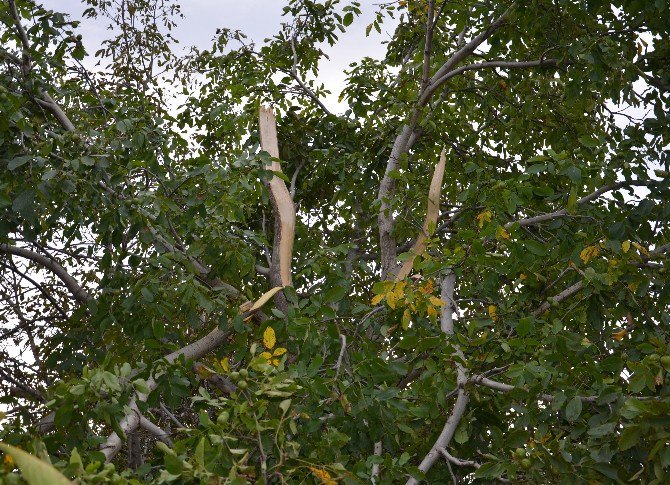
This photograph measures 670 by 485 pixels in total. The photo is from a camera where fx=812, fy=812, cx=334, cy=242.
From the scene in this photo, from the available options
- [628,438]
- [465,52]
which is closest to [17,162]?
[628,438]

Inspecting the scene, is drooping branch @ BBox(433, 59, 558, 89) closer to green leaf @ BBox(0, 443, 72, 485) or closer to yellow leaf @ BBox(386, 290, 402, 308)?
yellow leaf @ BBox(386, 290, 402, 308)

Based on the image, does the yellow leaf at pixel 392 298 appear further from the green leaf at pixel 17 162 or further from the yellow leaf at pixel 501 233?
the green leaf at pixel 17 162

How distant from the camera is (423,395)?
3842mm

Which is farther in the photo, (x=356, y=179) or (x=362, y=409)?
(x=356, y=179)

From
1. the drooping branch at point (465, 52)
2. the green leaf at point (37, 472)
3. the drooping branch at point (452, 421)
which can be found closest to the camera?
the green leaf at point (37, 472)

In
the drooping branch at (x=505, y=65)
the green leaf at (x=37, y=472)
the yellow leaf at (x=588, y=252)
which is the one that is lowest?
the green leaf at (x=37, y=472)

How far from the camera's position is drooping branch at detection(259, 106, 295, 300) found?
5.23 m

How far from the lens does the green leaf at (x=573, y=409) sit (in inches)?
122

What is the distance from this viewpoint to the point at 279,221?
17.5 feet

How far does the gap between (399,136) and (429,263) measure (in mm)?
2076

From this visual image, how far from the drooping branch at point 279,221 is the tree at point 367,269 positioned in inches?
0.5

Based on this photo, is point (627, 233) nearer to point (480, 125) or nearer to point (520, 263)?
point (520, 263)

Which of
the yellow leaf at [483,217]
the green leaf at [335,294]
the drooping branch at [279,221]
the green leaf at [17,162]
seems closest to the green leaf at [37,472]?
the green leaf at [335,294]

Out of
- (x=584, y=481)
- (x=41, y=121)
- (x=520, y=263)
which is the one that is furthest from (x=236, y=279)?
(x=584, y=481)
